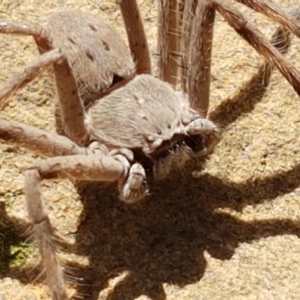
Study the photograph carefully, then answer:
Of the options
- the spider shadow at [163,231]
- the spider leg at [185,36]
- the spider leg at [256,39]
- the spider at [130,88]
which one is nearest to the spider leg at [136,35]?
the spider at [130,88]

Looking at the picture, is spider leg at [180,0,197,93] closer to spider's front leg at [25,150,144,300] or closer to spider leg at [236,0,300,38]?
spider leg at [236,0,300,38]

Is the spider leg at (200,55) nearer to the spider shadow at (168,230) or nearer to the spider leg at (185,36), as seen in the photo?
the spider leg at (185,36)

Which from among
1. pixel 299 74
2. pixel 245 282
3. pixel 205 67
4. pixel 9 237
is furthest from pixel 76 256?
pixel 299 74

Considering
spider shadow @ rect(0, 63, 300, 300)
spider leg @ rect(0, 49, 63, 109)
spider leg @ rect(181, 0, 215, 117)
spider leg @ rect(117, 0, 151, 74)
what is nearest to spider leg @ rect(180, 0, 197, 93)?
spider leg @ rect(181, 0, 215, 117)

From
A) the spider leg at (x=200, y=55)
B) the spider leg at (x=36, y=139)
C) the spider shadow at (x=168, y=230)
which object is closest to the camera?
the spider leg at (x=36, y=139)

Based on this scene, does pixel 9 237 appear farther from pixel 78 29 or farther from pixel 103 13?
pixel 103 13

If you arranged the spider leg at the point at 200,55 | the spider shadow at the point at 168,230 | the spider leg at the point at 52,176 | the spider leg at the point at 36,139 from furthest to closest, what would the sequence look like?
the spider leg at the point at 200,55, the spider shadow at the point at 168,230, the spider leg at the point at 36,139, the spider leg at the point at 52,176

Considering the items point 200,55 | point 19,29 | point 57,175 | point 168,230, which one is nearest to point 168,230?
point 168,230
